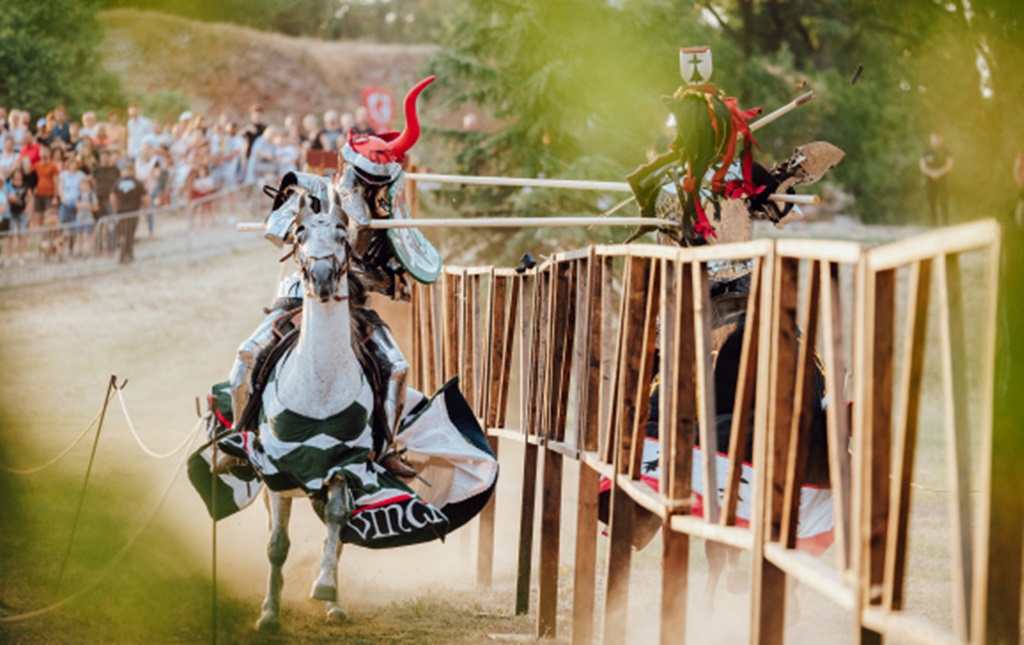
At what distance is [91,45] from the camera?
28000mm

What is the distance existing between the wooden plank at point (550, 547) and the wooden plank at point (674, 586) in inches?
91.9

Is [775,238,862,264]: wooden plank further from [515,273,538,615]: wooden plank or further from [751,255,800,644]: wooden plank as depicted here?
[515,273,538,615]: wooden plank

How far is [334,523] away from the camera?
7.90 m

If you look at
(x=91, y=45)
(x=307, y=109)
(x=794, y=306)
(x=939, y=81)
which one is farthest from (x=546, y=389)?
(x=307, y=109)

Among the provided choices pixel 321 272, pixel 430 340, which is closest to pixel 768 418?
pixel 321 272

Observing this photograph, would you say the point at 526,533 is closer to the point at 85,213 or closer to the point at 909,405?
the point at 909,405

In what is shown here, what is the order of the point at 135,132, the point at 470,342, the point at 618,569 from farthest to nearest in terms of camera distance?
the point at 135,132 < the point at 470,342 < the point at 618,569

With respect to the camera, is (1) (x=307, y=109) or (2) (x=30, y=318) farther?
(1) (x=307, y=109)

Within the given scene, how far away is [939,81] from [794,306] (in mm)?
21250

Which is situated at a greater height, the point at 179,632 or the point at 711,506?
the point at 711,506

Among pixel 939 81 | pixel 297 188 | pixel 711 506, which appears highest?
pixel 939 81

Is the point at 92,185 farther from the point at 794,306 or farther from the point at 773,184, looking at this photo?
the point at 794,306

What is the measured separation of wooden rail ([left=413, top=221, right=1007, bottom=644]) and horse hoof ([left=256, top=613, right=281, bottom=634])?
1.46m

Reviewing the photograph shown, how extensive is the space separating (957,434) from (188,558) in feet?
25.0
